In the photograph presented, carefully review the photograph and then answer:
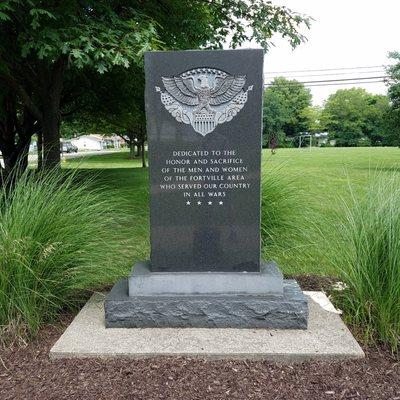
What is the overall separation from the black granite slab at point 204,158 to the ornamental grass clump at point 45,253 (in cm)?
61

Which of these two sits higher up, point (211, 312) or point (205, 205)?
point (205, 205)

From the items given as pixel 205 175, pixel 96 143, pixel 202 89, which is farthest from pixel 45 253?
pixel 96 143

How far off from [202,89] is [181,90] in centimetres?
17

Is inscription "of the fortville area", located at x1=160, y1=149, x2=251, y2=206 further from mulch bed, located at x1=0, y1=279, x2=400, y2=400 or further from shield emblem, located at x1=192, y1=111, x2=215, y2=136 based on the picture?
mulch bed, located at x1=0, y1=279, x2=400, y2=400

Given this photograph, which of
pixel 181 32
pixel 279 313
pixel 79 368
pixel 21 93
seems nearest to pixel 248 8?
pixel 181 32

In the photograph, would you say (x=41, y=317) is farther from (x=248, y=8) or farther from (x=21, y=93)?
(x=248, y=8)

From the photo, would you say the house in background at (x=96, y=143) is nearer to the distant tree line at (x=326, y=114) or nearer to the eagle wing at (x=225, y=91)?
the distant tree line at (x=326, y=114)

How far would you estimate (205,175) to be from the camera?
144 inches

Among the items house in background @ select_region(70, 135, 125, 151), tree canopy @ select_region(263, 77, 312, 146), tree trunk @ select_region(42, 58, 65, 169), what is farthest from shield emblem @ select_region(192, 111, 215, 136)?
house in background @ select_region(70, 135, 125, 151)

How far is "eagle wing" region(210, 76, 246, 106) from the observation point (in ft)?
11.7

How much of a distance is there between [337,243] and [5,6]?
4575 millimetres

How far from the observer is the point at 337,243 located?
3.93m

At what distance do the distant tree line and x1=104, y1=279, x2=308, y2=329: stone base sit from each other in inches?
2971

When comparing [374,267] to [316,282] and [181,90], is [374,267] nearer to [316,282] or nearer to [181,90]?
[316,282]
